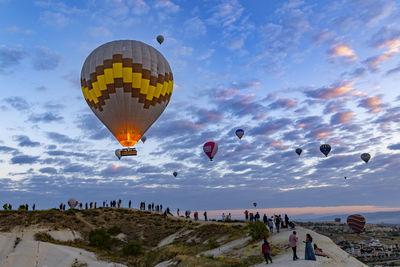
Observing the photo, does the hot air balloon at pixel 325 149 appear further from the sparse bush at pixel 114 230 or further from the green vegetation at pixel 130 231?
the sparse bush at pixel 114 230

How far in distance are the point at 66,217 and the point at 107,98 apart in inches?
1284

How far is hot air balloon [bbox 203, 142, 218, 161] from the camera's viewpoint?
51678mm

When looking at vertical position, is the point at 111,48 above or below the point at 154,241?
above

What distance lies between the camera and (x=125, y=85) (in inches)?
1294

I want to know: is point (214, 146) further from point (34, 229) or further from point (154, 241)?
point (34, 229)

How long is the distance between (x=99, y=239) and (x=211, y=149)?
21840mm

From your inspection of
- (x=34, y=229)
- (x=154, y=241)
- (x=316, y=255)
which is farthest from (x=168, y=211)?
(x=316, y=255)

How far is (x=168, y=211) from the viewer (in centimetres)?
6325

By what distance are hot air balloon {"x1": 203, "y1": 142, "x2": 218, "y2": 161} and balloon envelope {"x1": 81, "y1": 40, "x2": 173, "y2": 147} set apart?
18.4m

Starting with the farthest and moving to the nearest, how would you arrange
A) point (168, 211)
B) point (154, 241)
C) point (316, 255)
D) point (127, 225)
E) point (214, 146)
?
1. point (168, 211)
2. point (127, 225)
3. point (214, 146)
4. point (154, 241)
5. point (316, 255)

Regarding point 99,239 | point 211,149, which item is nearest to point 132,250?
point 99,239

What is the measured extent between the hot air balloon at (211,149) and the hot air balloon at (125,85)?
18305 millimetres

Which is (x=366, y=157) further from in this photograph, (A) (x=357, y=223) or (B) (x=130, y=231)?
(B) (x=130, y=231)

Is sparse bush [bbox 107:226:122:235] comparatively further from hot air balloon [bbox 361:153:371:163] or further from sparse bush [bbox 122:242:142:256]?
hot air balloon [bbox 361:153:371:163]
